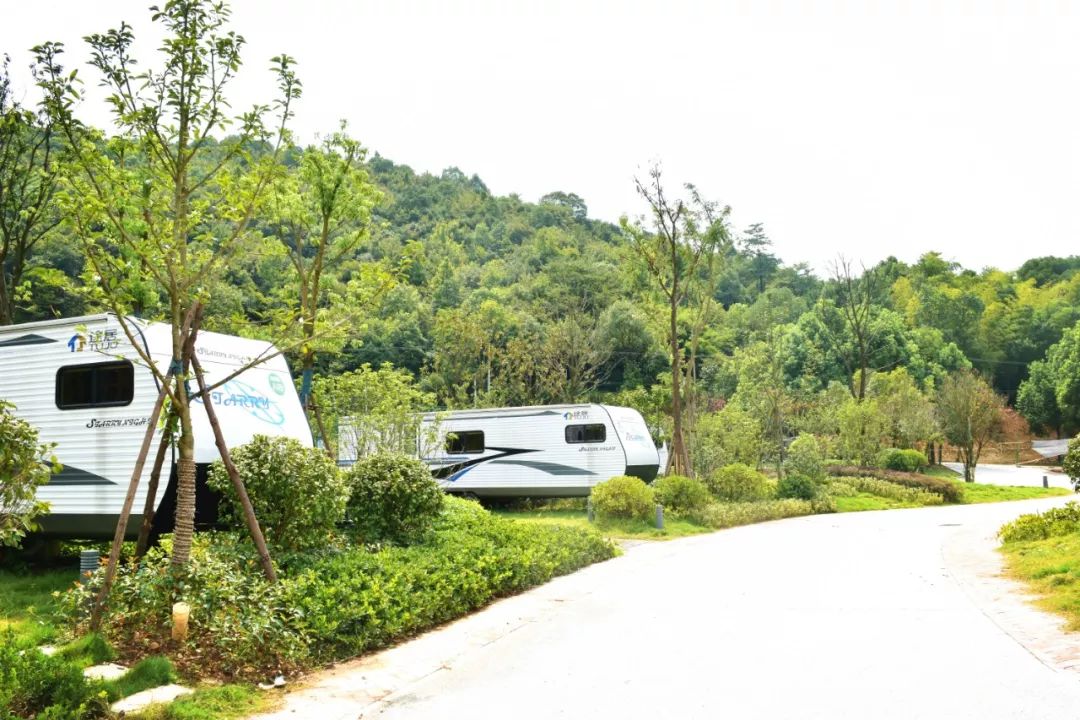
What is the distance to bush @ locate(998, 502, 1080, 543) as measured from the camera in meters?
12.5

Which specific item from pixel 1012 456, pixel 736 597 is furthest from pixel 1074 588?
pixel 1012 456

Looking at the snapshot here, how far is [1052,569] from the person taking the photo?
9.88 m

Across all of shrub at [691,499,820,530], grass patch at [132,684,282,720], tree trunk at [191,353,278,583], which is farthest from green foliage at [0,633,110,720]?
shrub at [691,499,820,530]

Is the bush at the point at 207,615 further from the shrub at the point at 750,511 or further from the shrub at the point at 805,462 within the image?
the shrub at the point at 805,462

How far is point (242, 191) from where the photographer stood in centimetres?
722

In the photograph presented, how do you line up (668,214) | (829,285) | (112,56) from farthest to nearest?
(829,285) → (668,214) → (112,56)

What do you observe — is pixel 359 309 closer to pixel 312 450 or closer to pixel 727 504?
pixel 312 450

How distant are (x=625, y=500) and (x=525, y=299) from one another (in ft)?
112

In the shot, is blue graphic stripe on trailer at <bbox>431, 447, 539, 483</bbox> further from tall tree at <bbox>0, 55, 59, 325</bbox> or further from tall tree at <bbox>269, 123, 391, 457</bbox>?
tall tree at <bbox>0, 55, 59, 325</bbox>

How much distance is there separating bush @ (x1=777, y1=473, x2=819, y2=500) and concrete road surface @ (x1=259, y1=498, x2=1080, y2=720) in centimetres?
1160

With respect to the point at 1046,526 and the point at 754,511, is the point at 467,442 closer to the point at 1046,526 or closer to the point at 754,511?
the point at 754,511

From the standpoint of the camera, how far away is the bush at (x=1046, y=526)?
12.5m

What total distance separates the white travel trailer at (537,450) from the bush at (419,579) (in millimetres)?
8580

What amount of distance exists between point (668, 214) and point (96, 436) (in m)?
17.1
